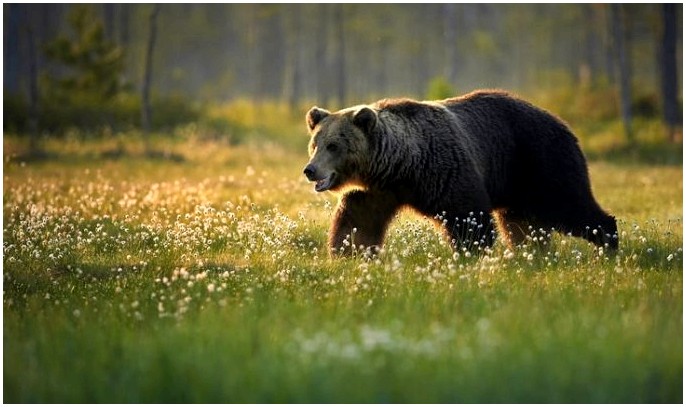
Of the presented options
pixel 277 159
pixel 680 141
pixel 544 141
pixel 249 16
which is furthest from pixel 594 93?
pixel 249 16

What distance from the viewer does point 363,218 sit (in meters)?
8.65

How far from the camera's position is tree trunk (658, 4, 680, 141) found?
2542 centimetres

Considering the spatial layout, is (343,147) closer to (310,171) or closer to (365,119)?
(365,119)

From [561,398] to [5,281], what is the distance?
17.0ft

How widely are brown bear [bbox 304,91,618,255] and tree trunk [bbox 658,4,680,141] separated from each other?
17.5 meters

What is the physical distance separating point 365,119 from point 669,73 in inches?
813

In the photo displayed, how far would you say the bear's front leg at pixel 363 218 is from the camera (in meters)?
8.62

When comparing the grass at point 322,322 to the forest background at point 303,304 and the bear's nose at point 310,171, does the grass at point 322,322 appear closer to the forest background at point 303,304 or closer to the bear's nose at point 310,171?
the forest background at point 303,304

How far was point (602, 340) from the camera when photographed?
17.0 feet

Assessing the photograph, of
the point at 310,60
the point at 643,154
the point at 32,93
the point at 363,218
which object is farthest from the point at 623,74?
the point at 310,60

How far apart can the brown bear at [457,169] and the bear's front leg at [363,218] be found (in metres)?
0.01

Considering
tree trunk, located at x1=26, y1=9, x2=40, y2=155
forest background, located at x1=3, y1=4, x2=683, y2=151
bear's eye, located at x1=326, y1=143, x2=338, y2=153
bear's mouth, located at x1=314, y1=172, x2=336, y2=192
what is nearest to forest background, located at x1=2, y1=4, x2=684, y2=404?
bear's mouth, located at x1=314, y1=172, x2=336, y2=192

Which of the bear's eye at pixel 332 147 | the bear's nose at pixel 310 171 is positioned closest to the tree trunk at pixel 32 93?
the bear's eye at pixel 332 147

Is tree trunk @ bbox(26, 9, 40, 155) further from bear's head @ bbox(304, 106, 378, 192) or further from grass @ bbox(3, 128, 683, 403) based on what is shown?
bear's head @ bbox(304, 106, 378, 192)
